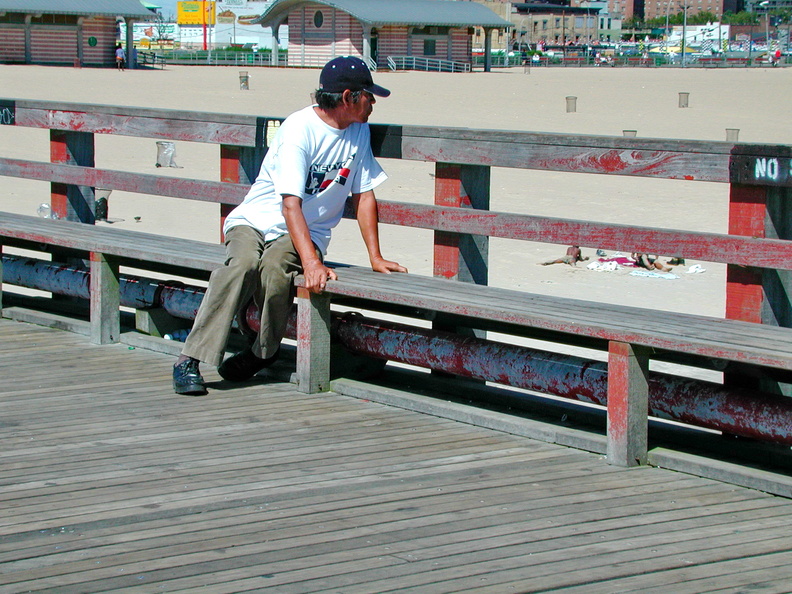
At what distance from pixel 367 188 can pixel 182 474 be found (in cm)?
180

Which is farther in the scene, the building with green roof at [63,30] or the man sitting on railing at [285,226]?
the building with green roof at [63,30]

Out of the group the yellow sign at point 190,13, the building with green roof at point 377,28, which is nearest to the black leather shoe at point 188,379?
the building with green roof at point 377,28

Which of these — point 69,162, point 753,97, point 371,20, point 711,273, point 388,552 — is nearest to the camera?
point 388,552

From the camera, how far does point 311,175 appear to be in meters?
4.73

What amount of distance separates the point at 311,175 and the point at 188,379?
3.25ft

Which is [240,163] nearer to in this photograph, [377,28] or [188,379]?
[188,379]

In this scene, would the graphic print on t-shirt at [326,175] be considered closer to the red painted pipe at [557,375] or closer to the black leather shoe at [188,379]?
the red painted pipe at [557,375]

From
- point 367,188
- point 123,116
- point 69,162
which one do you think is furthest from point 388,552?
point 69,162

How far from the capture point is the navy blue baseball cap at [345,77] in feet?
15.2

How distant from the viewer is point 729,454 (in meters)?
3.95

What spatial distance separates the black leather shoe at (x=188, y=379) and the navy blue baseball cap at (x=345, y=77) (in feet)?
4.15

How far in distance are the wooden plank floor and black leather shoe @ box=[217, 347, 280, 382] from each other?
31 centimetres

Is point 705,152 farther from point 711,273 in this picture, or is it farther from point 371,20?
point 371,20

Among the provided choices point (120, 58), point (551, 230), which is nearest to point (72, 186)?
point (551, 230)
